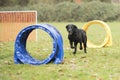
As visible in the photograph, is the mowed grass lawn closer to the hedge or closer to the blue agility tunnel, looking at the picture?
the blue agility tunnel

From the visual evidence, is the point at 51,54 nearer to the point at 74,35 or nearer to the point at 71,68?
the point at 71,68

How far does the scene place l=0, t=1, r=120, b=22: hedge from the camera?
151 feet

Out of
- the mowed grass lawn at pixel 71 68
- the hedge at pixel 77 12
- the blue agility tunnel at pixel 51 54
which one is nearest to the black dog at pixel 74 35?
the mowed grass lawn at pixel 71 68

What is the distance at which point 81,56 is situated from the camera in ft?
46.1

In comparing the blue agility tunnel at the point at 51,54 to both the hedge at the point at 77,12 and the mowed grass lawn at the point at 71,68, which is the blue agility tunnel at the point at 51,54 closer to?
the mowed grass lawn at the point at 71,68

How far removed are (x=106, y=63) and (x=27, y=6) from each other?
37556 mm

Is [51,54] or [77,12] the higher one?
[51,54]

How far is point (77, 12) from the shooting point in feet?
154

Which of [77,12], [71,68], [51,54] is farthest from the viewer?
[77,12]

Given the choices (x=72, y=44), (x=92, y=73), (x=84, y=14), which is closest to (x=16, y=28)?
(x=72, y=44)

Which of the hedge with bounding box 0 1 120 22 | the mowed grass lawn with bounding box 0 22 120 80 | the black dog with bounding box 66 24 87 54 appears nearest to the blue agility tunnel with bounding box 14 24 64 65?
the mowed grass lawn with bounding box 0 22 120 80

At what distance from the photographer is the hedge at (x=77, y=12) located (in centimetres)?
4606

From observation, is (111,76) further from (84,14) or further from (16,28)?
(84,14)

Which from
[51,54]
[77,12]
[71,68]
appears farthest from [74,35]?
[77,12]
